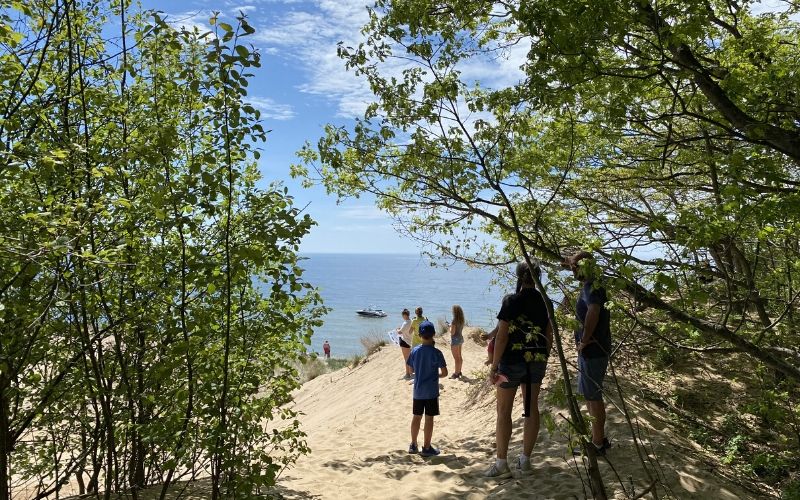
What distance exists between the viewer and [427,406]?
6613 millimetres

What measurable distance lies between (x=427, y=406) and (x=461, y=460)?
33.7 inches

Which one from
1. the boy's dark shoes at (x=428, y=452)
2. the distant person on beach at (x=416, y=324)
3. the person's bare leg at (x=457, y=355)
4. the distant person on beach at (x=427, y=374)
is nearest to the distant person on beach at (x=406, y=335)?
the distant person on beach at (x=416, y=324)

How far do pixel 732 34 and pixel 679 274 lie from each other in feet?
12.0

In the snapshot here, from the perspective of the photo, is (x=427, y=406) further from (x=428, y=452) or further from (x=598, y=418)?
(x=598, y=418)

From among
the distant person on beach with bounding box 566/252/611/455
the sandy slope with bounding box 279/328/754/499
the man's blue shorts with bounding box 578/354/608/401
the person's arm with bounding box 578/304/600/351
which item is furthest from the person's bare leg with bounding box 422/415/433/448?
the person's arm with bounding box 578/304/600/351

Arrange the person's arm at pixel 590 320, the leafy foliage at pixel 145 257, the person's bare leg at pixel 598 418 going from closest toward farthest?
the leafy foliage at pixel 145 257 → the person's arm at pixel 590 320 → the person's bare leg at pixel 598 418

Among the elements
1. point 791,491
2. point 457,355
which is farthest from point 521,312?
point 457,355

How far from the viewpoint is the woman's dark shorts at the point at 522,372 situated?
Answer: 513 centimetres

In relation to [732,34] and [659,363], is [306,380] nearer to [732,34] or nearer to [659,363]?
[659,363]

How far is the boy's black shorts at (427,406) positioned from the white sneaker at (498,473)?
1.13 m

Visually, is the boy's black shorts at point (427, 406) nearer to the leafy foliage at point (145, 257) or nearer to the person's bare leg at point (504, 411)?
the person's bare leg at point (504, 411)

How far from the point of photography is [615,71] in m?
4.95

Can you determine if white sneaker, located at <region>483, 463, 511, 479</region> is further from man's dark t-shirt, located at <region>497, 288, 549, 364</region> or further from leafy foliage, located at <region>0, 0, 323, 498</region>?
leafy foliage, located at <region>0, 0, 323, 498</region>

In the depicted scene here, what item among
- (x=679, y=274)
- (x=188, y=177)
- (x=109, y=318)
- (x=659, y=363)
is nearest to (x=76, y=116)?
(x=188, y=177)
